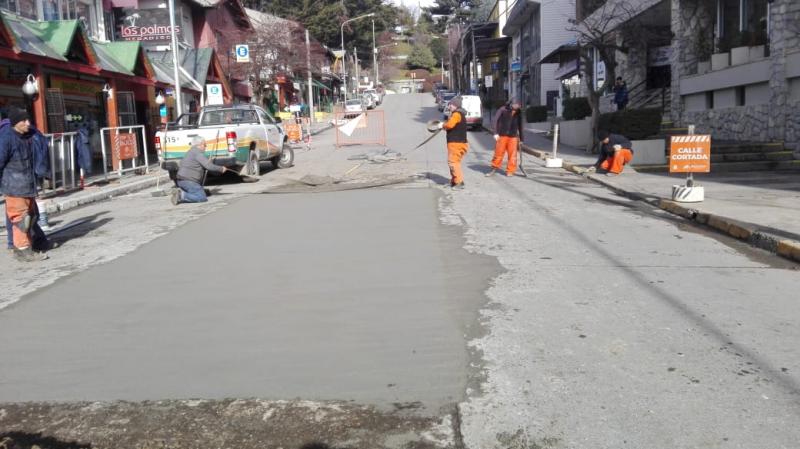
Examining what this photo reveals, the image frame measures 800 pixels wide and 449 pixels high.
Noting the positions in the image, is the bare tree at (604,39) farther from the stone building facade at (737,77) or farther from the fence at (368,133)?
the fence at (368,133)

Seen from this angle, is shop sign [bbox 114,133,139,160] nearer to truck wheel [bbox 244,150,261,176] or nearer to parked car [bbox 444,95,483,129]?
truck wheel [bbox 244,150,261,176]

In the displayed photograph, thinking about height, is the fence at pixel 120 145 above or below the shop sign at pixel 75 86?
below


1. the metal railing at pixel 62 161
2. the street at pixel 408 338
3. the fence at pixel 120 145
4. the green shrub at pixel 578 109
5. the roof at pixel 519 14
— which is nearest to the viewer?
the street at pixel 408 338

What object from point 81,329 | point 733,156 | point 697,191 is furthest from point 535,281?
point 733,156

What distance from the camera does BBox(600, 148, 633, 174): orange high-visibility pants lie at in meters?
16.4

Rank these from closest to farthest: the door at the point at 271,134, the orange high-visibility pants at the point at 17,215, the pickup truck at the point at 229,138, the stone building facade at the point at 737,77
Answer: the orange high-visibility pants at the point at 17,215, the pickup truck at the point at 229,138, the stone building facade at the point at 737,77, the door at the point at 271,134

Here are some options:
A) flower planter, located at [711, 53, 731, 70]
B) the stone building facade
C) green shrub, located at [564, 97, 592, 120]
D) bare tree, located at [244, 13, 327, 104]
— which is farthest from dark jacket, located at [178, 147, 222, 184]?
bare tree, located at [244, 13, 327, 104]

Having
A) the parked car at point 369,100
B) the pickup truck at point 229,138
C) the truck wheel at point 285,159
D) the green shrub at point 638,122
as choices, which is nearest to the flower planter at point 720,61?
the green shrub at point 638,122

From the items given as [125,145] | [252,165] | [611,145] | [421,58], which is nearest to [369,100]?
[125,145]

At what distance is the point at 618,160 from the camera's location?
1641cm

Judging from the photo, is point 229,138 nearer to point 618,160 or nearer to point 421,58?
point 618,160

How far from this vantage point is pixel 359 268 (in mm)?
7617

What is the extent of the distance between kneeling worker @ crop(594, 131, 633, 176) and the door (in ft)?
28.7

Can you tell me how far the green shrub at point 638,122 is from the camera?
20.2 meters
